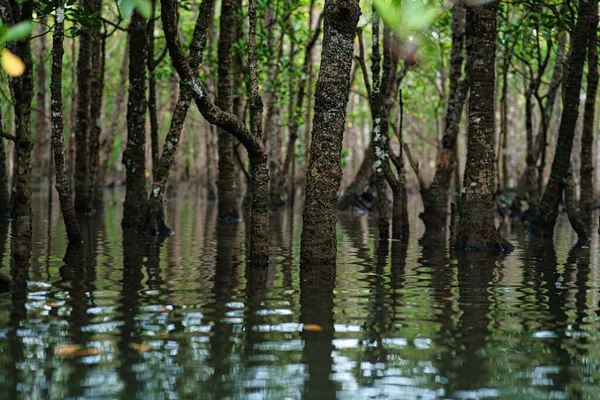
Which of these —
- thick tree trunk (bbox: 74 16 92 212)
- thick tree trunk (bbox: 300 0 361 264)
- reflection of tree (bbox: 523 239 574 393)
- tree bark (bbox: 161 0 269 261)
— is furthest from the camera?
thick tree trunk (bbox: 74 16 92 212)

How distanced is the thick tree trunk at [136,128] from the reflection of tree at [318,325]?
5637 millimetres

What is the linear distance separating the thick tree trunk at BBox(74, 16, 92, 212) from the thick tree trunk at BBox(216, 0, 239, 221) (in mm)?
2828

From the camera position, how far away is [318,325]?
5.00 metres

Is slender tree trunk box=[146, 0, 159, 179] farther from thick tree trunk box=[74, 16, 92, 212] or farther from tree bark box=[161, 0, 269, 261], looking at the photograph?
tree bark box=[161, 0, 269, 261]

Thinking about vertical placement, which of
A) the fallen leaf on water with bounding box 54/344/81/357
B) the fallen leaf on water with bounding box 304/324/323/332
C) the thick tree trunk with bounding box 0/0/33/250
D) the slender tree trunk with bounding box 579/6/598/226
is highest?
the slender tree trunk with bounding box 579/6/598/226

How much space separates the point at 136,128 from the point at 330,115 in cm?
593

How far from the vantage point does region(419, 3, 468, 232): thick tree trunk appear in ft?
43.8

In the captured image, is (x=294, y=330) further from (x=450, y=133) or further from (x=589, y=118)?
(x=589, y=118)

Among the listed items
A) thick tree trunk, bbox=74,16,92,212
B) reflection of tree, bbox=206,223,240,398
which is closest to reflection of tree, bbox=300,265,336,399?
reflection of tree, bbox=206,223,240,398

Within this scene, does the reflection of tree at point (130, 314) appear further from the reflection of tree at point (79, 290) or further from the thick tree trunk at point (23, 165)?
the thick tree trunk at point (23, 165)

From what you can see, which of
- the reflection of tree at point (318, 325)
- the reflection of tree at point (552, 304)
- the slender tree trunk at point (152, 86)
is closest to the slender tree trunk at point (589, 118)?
the reflection of tree at point (552, 304)

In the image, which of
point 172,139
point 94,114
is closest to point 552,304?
point 172,139

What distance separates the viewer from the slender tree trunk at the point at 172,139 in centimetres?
1013

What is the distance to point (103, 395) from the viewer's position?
3.49 m
